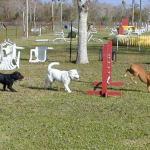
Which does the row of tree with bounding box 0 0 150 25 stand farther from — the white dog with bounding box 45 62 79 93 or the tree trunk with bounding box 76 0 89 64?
the white dog with bounding box 45 62 79 93

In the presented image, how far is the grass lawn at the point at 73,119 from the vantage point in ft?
23.9

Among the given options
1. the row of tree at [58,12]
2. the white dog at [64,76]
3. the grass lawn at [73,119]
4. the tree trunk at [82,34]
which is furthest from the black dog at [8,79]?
the row of tree at [58,12]

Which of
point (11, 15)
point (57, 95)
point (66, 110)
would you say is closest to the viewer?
point (66, 110)

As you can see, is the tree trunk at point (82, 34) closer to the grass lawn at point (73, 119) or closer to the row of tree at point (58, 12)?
the grass lawn at point (73, 119)

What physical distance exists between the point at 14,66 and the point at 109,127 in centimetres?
1102

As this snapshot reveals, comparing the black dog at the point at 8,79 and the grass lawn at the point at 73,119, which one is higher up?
the black dog at the point at 8,79

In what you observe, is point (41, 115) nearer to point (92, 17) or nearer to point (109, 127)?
point (109, 127)

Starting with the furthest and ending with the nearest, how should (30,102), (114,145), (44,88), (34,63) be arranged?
(34,63), (44,88), (30,102), (114,145)

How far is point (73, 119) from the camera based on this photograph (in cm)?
890

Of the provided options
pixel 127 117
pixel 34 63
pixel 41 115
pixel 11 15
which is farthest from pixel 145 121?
pixel 11 15

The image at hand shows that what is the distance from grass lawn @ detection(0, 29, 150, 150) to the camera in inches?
287

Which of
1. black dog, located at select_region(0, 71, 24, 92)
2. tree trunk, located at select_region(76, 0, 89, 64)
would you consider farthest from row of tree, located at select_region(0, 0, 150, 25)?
black dog, located at select_region(0, 71, 24, 92)

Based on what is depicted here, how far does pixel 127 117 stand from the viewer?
359 inches

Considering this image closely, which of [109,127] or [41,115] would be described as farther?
[41,115]
